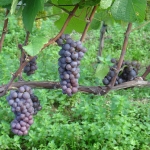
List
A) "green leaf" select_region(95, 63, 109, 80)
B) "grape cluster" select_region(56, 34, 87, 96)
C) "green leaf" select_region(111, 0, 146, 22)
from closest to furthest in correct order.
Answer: "green leaf" select_region(111, 0, 146, 22), "grape cluster" select_region(56, 34, 87, 96), "green leaf" select_region(95, 63, 109, 80)

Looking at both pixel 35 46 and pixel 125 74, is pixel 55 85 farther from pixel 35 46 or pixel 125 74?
pixel 125 74

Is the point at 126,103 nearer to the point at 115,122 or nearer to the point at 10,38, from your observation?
the point at 115,122

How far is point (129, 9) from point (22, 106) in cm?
46

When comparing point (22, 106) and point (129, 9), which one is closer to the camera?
point (129, 9)

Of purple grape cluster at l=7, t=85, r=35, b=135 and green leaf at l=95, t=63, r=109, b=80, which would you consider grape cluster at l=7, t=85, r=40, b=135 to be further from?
green leaf at l=95, t=63, r=109, b=80

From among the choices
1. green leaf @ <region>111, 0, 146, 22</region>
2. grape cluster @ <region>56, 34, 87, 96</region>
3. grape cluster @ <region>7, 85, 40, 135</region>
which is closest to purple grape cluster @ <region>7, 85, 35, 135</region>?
grape cluster @ <region>7, 85, 40, 135</region>

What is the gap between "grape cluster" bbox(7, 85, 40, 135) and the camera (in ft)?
3.37

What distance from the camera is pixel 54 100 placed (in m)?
3.55

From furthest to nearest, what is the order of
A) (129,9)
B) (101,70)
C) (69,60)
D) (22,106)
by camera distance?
(101,70) < (22,106) < (69,60) < (129,9)

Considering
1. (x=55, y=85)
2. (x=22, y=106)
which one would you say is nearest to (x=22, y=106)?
(x=22, y=106)

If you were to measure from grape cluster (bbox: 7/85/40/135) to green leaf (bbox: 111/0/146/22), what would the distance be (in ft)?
1.13

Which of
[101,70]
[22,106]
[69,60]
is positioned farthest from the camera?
[101,70]

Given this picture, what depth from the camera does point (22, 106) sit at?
42.4 inches

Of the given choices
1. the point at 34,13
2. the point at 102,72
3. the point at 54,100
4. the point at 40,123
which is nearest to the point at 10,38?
the point at 54,100
